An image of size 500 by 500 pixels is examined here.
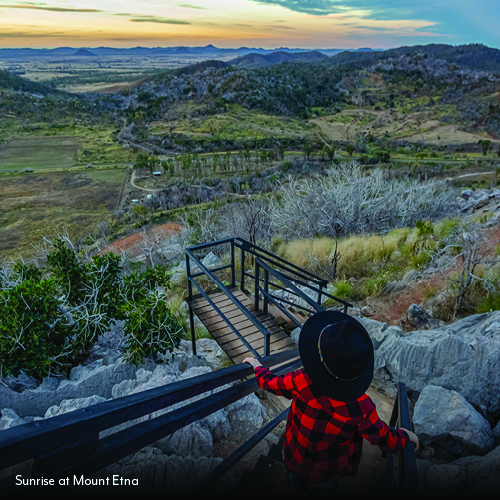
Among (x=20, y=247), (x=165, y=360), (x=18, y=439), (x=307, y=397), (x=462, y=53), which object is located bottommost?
(x=20, y=247)

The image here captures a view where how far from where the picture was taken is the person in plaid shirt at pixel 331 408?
1720 mm

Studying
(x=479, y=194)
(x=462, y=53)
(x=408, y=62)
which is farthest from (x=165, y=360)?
(x=462, y=53)

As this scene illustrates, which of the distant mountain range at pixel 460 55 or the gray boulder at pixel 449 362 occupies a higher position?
the distant mountain range at pixel 460 55

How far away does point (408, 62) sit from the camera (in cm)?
13112

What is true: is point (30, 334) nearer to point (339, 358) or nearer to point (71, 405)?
point (71, 405)

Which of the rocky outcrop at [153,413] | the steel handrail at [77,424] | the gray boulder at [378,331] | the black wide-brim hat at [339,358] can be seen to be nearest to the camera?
the steel handrail at [77,424]

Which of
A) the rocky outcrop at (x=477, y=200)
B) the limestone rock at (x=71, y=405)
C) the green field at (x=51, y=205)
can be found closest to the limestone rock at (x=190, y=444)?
the limestone rock at (x=71, y=405)

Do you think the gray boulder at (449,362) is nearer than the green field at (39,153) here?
Yes

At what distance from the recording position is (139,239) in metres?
28.4

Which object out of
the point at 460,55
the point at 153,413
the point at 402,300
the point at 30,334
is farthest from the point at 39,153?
the point at 460,55

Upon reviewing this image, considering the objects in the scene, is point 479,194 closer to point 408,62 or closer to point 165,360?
point 165,360

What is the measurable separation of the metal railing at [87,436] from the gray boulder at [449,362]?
3689 millimetres

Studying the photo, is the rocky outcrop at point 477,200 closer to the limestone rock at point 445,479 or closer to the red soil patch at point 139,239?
the limestone rock at point 445,479

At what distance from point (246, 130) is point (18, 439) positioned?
82421mm
